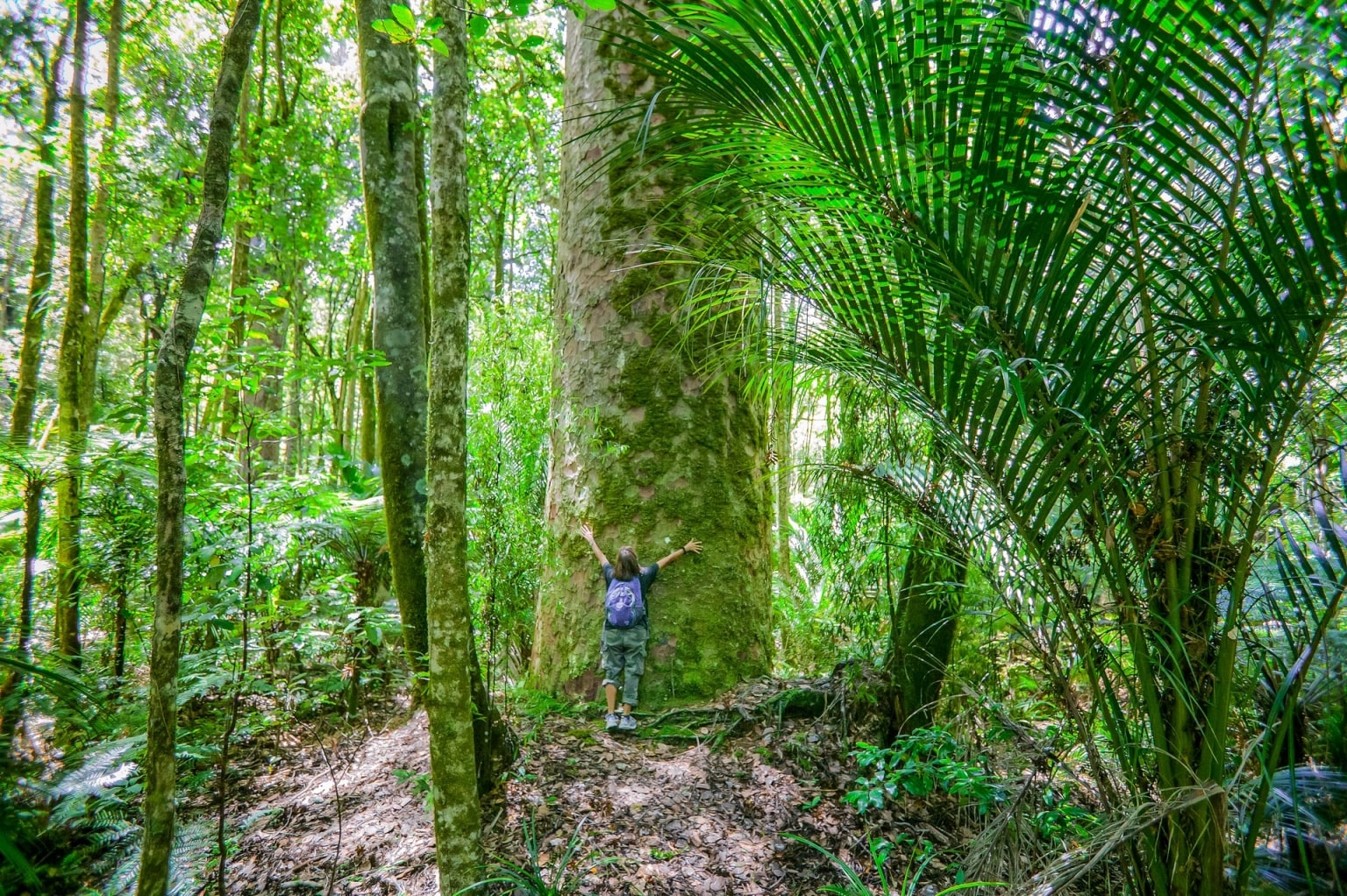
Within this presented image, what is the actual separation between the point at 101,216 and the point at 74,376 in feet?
5.02

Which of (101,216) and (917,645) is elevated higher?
(101,216)

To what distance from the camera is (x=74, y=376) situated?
4.46m

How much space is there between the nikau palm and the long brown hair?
273cm

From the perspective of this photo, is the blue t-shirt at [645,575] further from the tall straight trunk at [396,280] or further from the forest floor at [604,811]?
the tall straight trunk at [396,280]

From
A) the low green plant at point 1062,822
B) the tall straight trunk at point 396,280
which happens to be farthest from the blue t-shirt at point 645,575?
the low green plant at point 1062,822

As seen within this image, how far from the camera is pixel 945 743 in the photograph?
324 centimetres

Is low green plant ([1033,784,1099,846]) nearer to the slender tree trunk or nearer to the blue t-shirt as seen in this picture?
the blue t-shirt

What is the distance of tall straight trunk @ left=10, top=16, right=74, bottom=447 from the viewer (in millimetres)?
4324

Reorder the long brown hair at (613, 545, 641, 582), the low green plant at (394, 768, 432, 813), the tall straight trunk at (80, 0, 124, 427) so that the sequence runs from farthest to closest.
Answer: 1. the tall straight trunk at (80, 0, 124, 427)
2. the long brown hair at (613, 545, 641, 582)
3. the low green plant at (394, 768, 432, 813)

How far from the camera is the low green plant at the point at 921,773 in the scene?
113 inches

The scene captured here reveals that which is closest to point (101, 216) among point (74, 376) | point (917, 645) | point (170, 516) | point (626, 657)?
point (74, 376)

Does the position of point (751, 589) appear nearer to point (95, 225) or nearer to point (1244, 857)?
point (1244, 857)

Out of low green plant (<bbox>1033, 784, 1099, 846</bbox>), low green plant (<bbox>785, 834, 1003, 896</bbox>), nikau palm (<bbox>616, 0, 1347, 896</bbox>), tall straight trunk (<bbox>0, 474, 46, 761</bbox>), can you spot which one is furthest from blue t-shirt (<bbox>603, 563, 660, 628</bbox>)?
tall straight trunk (<bbox>0, 474, 46, 761</bbox>)

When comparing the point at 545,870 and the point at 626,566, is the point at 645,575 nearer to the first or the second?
the point at 626,566
